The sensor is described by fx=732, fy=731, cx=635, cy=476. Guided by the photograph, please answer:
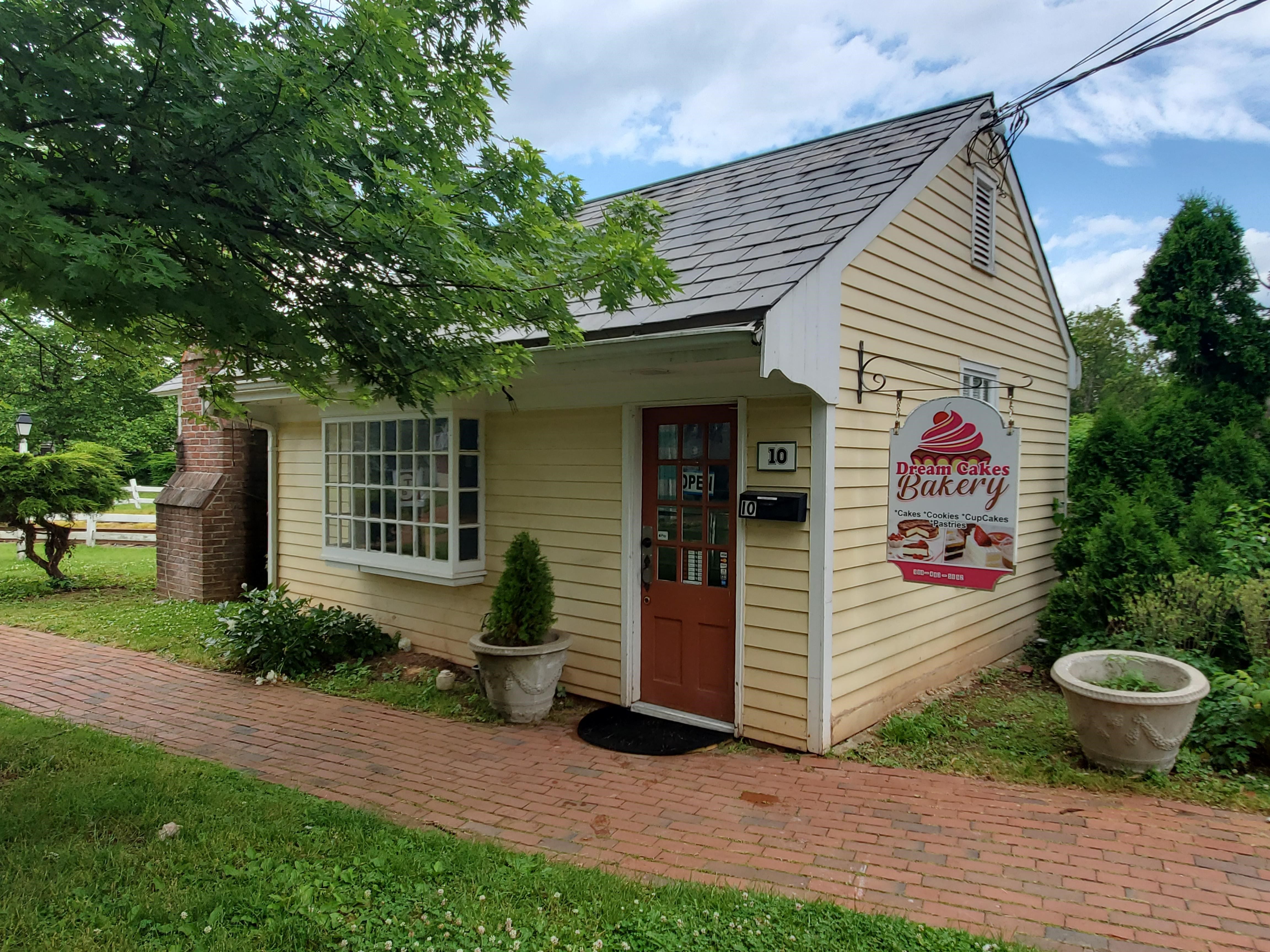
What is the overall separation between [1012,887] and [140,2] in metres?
4.89

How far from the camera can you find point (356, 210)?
10.0ft

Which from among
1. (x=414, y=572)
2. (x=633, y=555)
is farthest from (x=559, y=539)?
(x=414, y=572)

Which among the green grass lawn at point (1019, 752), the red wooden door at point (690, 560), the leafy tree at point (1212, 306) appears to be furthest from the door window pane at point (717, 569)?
the leafy tree at point (1212, 306)

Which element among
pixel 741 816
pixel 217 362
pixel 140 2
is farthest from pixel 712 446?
pixel 140 2

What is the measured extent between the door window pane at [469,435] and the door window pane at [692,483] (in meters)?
2.11

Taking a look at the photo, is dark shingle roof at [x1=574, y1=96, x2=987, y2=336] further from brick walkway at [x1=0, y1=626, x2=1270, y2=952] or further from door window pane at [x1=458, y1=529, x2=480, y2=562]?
brick walkway at [x1=0, y1=626, x2=1270, y2=952]

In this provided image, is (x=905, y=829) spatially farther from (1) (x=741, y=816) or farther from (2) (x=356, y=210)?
(2) (x=356, y=210)

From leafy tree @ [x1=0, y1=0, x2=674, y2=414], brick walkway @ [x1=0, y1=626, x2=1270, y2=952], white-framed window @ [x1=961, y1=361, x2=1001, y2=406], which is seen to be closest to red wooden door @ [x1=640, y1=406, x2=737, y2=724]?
brick walkway @ [x1=0, y1=626, x2=1270, y2=952]

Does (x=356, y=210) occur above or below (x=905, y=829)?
above

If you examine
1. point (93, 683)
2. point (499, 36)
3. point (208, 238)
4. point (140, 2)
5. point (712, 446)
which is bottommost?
point (93, 683)

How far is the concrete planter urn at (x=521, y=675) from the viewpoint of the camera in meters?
5.38

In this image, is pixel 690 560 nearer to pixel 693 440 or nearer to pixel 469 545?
pixel 693 440

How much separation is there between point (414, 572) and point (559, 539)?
1.59 meters

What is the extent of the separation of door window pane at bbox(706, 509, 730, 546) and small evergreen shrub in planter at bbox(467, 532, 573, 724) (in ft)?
4.19
